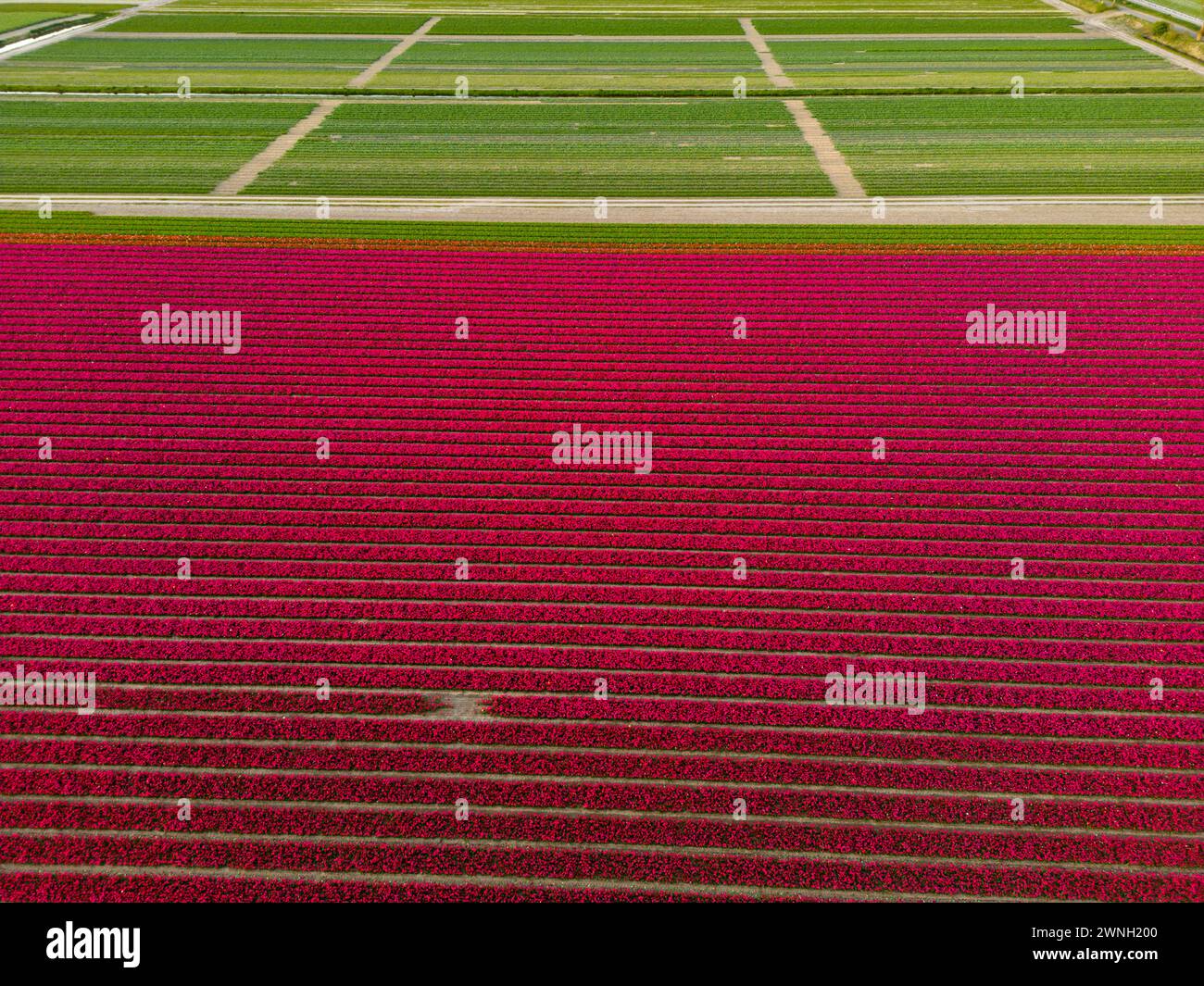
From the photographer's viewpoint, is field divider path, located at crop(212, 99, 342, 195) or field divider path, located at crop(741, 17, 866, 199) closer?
field divider path, located at crop(741, 17, 866, 199)

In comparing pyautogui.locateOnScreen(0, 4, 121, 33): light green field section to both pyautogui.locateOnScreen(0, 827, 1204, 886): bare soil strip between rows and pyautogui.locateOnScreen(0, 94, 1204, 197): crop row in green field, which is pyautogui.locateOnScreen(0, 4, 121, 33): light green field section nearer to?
pyautogui.locateOnScreen(0, 94, 1204, 197): crop row in green field

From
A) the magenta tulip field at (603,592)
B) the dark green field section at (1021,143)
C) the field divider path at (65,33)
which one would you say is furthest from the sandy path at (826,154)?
the field divider path at (65,33)

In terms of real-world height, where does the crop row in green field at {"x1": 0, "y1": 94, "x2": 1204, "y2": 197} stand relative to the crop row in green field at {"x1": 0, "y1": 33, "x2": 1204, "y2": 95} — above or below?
below

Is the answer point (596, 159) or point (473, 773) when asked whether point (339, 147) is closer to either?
point (596, 159)

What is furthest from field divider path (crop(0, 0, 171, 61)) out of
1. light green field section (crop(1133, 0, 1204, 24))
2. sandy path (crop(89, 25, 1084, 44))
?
light green field section (crop(1133, 0, 1204, 24))

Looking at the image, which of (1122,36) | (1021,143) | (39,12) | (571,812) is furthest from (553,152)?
(39,12)

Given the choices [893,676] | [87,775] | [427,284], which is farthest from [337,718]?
[427,284]
